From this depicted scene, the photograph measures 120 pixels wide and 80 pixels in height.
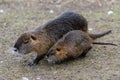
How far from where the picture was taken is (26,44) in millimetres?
4652

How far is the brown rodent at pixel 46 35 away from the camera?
4652 mm

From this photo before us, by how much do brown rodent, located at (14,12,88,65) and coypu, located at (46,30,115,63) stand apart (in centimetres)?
14

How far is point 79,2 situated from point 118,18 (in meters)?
1.27

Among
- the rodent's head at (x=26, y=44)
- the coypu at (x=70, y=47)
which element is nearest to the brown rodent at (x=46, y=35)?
the rodent's head at (x=26, y=44)

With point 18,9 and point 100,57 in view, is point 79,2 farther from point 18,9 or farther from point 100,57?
point 100,57

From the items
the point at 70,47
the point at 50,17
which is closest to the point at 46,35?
the point at 70,47

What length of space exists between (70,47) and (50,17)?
7.24ft

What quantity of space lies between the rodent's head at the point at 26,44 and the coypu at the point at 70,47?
0.69ft

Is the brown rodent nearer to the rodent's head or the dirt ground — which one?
the rodent's head

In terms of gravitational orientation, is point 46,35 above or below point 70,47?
above

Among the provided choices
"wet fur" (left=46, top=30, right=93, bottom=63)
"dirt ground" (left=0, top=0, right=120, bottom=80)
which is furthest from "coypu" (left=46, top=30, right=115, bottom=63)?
"dirt ground" (left=0, top=0, right=120, bottom=80)

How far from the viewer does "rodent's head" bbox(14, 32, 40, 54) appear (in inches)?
182

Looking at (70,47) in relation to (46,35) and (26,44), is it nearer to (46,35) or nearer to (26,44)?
(46,35)

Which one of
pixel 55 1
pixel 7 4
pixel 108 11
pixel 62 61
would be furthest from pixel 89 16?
Answer: pixel 62 61
